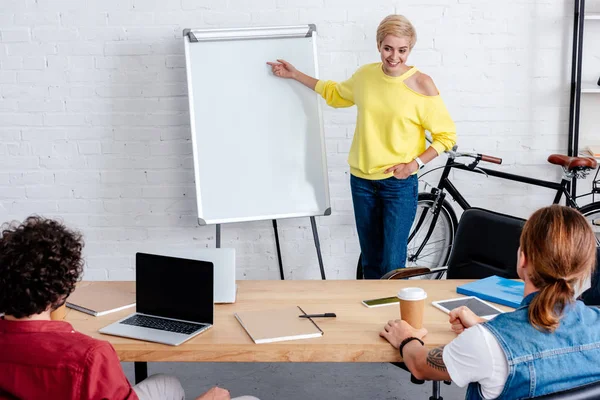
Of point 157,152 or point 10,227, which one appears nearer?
point 10,227

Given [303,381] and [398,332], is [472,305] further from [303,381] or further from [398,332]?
[303,381]

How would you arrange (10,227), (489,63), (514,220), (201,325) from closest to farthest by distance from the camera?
(10,227) → (201,325) → (514,220) → (489,63)

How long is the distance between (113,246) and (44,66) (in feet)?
3.46

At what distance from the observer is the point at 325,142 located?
13.1 feet

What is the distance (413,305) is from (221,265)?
61 cm

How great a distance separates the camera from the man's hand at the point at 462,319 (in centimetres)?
193

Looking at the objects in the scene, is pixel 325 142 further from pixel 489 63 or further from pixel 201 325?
pixel 201 325

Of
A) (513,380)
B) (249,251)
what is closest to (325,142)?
(249,251)

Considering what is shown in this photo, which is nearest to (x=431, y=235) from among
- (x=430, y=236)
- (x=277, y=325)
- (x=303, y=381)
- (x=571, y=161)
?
(x=430, y=236)

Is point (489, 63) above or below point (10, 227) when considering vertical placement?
above

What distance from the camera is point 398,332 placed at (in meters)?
1.90

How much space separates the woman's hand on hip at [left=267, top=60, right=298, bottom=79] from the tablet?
71.0 inches

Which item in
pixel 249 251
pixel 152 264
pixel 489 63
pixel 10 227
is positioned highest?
pixel 489 63

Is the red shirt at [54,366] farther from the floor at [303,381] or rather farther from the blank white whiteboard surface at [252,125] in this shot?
the blank white whiteboard surface at [252,125]
